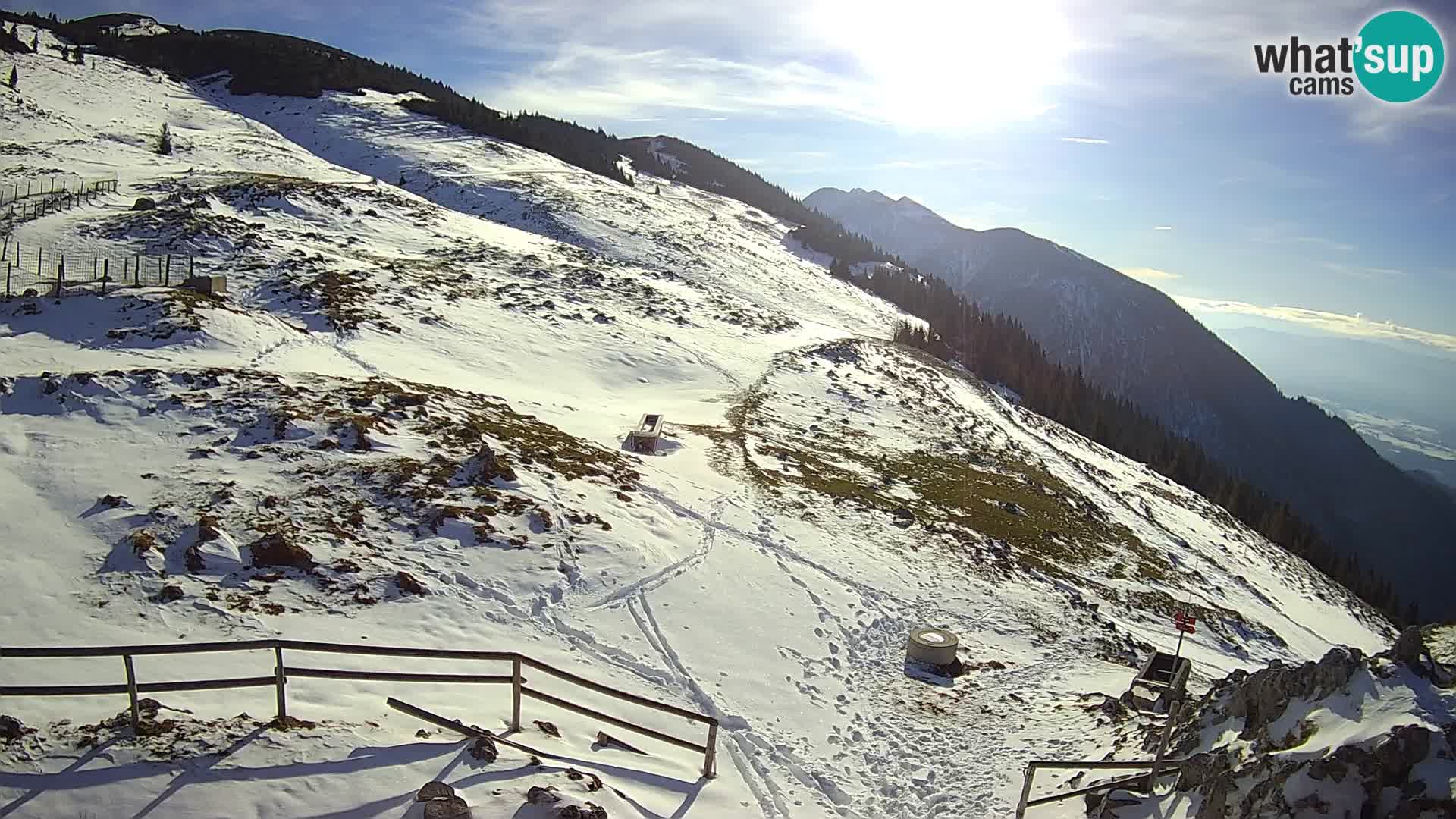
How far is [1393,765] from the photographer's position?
7.70 metres

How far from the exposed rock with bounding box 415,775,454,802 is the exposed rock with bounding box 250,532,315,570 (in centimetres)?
806

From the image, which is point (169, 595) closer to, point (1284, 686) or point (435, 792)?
point (435, 792)

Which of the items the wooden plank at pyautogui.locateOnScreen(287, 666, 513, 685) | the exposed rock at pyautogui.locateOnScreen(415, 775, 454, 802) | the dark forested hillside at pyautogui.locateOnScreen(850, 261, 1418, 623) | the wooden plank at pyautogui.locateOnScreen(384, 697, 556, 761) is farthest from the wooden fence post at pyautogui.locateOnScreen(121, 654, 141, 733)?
the dark forested hillside at pyautogui.locateOnScreen(850, 261, 1418, 623)

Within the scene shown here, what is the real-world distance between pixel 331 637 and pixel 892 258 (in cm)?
15037

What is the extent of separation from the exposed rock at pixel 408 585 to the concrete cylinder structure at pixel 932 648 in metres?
11.5

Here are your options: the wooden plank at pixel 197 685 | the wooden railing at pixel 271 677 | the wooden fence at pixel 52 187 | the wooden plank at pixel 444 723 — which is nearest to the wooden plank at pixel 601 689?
the wooden railing at pixel 271 677

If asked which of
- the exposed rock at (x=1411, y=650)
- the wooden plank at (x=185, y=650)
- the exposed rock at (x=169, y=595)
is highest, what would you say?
the exposed rock at (x=1411, y=650)

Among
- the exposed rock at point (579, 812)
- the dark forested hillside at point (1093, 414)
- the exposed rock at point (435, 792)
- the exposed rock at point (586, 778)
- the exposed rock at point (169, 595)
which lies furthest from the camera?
the dark forested hillside at point (1093, 414)

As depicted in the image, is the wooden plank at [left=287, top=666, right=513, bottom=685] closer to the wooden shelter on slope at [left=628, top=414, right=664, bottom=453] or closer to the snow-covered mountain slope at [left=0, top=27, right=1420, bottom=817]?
the snow-covered mountain slope at [left=0, top=27, right=1420, bottom=817]

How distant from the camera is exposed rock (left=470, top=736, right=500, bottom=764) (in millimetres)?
8883

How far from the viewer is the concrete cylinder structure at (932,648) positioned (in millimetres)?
17484

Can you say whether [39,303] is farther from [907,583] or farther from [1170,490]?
[1170,490]

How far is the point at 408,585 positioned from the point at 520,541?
3280 mm

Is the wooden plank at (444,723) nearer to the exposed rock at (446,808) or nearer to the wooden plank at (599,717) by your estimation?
the wooden plank at (599,717)
